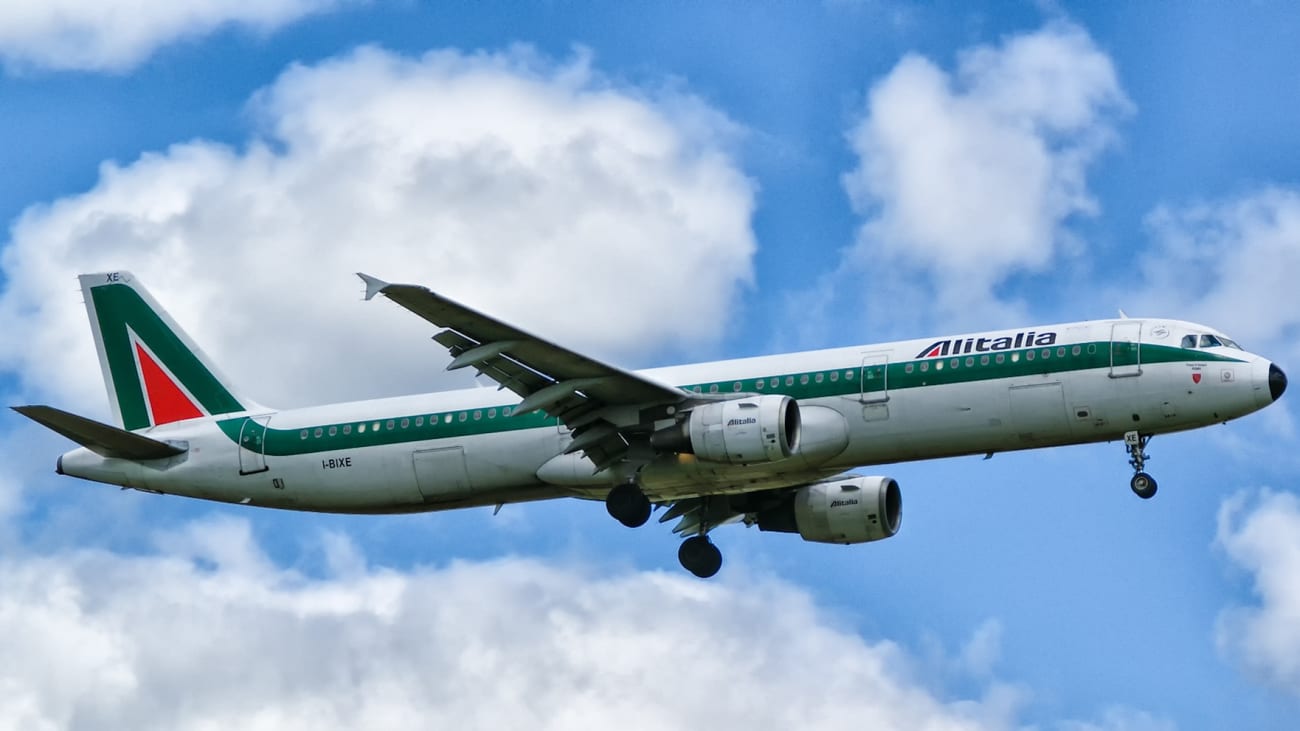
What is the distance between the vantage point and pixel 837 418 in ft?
141

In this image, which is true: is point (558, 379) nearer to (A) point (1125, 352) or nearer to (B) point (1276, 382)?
(A) point (1125, 352)

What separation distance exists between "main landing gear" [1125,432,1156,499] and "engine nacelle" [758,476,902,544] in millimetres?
7750

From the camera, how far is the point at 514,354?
139 feet

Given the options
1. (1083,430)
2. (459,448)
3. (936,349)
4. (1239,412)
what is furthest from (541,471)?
(1239,412)

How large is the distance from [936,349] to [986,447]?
2424mm

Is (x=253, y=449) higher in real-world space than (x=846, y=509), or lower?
higher

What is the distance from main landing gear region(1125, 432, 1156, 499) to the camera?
4253 centimetres

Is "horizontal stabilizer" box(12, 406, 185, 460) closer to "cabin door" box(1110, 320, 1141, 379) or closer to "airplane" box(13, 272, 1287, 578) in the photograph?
"airplane" box(13, 272, 1287, 578)

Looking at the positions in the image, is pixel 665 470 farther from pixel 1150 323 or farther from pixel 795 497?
pixel 1150 323

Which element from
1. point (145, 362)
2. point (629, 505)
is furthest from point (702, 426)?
point (145, 362)

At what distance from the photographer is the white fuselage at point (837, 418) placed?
4206cm

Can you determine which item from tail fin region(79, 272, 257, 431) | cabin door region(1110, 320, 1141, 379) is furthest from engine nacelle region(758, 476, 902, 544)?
tail fin region(79, 272, 257, 431)

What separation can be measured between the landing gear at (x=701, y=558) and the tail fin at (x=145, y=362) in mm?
11974

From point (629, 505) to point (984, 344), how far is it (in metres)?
8.73
